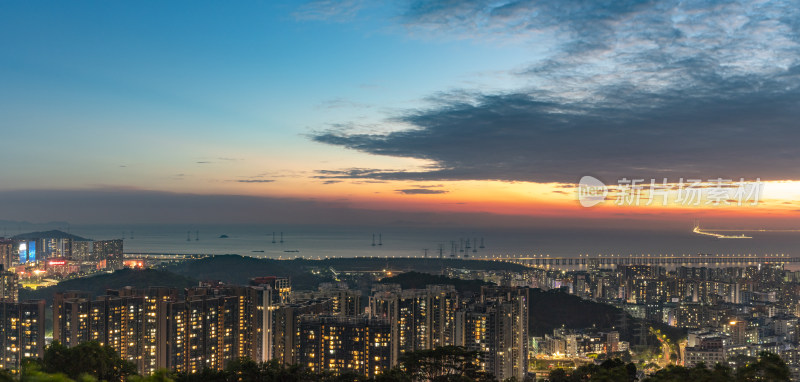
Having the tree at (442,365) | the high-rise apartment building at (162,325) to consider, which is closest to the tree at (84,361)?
the high-rise apartment building at (162,325)

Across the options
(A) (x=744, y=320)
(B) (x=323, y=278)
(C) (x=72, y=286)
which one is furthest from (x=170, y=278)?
(A) (x=744, y=320)

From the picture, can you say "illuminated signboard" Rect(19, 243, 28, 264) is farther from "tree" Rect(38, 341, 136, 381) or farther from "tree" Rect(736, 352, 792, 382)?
"tree" Rect(736, 352, 792, 382)

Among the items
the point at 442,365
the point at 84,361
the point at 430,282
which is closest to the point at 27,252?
the point at 430,282

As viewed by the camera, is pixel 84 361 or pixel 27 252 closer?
pixel 84 361

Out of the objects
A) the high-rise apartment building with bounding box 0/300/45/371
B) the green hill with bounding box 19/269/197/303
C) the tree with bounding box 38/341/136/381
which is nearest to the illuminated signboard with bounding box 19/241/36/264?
the green hill with bounding box 19/269/197/303

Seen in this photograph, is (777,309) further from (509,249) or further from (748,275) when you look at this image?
(509,249)

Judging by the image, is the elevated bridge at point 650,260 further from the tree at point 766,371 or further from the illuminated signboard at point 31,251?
the tree at point 766,371

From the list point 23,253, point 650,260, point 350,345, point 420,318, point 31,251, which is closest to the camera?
point 350,345

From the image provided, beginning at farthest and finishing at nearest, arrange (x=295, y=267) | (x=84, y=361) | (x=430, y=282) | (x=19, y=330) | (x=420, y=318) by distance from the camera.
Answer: (x=295, y=267), (x=430, y=282), (x=420, y=318), (x=19, y=330), (x=84, y=361)

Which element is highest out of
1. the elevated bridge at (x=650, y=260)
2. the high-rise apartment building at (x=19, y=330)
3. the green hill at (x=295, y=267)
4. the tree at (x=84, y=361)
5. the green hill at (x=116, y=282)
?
the tree at (x=84, y=361)

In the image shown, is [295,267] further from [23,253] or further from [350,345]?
[350,345]

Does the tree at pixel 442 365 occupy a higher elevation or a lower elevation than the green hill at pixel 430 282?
higher

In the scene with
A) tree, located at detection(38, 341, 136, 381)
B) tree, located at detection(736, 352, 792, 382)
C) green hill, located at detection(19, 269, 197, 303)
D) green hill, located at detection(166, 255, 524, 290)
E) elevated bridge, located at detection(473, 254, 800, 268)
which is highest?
tree, located at detection(736, 352, 792, 382)

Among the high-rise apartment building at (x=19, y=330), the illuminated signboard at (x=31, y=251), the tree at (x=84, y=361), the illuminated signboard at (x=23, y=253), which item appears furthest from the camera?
the illuminated signboard at (x=31, y=251)
